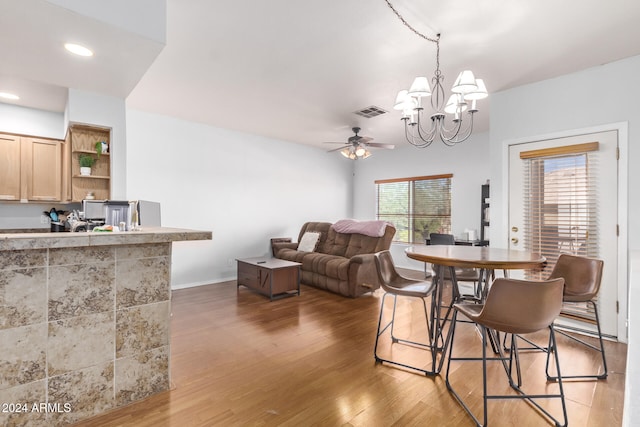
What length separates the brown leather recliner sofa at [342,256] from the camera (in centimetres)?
432

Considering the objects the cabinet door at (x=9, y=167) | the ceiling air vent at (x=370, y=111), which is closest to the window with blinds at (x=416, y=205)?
the ceiling air vent at (x=370, y=111)

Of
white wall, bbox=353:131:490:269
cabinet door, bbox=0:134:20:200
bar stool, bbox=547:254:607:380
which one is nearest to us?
bar stool, bbox=547:254:607:380

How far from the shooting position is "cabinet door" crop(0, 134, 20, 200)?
3.51 metres

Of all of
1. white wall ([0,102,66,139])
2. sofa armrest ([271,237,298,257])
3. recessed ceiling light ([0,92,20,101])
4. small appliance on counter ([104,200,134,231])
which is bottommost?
sofa armrest ([271,237,298,257])

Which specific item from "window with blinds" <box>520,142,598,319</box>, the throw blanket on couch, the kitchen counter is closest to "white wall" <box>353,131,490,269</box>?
the throw blanket on couch

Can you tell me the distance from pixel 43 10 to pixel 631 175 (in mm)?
4633

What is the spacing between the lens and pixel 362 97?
3.82 meters

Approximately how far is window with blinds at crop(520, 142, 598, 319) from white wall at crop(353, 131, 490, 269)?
7.23 ft

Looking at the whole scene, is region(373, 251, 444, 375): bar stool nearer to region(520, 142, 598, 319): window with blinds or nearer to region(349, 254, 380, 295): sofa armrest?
region(349, 254, 380, 295): sofa armrest

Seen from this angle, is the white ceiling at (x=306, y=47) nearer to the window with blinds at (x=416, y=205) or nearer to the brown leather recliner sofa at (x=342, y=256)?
the brown leather recliner sofa at (x=342, y=256)

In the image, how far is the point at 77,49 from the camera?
88.4 inches

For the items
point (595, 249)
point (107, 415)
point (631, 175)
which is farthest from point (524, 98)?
Result: point (107, 415)

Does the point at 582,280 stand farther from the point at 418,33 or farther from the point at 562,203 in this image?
the point at 418,33

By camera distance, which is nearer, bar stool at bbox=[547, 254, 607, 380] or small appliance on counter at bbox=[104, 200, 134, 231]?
small appliance on counter at bbox=[104, 200, 134, 231]
